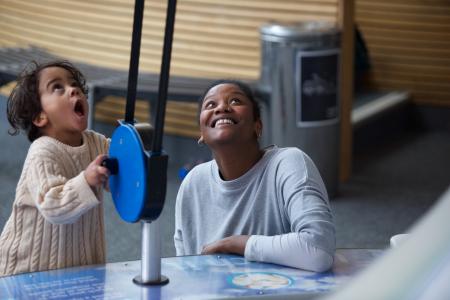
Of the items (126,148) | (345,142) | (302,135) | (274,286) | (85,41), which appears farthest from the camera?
(85,41)

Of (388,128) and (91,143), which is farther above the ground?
(91,143)

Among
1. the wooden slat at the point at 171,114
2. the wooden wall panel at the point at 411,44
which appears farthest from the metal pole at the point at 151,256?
the wooden wall panel at the point at 411,44

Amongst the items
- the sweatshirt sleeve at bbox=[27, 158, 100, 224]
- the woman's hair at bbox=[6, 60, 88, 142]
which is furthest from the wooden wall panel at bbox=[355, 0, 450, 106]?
the sweatshirt sleeve at bbox=[27, 158, 100, 224]

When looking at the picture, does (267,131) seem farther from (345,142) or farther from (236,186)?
(236,186)

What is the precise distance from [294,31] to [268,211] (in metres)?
3.32

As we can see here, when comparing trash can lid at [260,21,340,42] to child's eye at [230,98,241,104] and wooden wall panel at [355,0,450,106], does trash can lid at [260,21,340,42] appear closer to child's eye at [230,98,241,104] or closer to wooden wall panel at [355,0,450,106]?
wooden wall panel at [355,0,450,106]

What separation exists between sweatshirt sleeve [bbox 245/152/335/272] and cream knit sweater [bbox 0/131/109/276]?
0.39 meters

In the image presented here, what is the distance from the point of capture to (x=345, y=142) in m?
5.95

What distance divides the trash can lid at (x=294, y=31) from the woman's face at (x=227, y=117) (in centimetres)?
309

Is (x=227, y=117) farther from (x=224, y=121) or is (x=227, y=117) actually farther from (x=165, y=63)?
(x=165, y=63)

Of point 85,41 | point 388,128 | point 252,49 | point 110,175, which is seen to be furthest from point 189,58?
point 110,175

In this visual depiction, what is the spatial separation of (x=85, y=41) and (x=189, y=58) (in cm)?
93

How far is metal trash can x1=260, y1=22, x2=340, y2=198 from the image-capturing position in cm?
534

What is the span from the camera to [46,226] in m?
1.95
